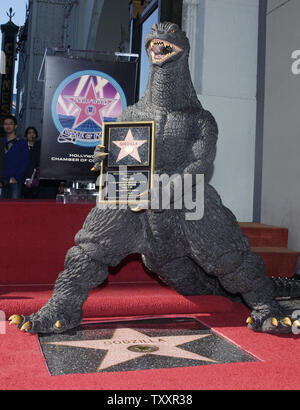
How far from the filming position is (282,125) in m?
4.23

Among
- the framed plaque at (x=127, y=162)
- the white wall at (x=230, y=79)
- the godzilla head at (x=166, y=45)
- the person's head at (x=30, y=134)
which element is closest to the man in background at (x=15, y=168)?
the person's head at (x=30, y=134)

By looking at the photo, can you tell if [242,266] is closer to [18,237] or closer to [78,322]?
[78,322]

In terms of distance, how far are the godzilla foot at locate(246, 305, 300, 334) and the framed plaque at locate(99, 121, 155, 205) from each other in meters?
0.80

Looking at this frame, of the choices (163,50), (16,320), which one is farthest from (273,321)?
(163,50)

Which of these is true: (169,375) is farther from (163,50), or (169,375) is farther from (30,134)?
(30,134)

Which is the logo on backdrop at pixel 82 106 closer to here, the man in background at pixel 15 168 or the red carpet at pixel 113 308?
the red carpet at pixel 113 308

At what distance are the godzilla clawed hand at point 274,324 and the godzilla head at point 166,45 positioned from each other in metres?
1.28

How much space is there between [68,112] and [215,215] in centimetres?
175

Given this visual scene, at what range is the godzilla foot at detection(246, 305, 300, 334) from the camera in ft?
7.12

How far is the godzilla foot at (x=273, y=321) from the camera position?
7.12 ft

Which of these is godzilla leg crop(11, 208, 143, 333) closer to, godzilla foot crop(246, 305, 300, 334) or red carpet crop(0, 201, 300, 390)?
red carpet crop(0, 201, 300, 390)

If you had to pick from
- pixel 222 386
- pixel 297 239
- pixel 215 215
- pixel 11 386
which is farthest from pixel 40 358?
pixel 297 239

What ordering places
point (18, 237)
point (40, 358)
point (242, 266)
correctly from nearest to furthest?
point (40, 358) < point (242, 266) < point (18, 237)

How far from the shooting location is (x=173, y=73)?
85.0 inches
